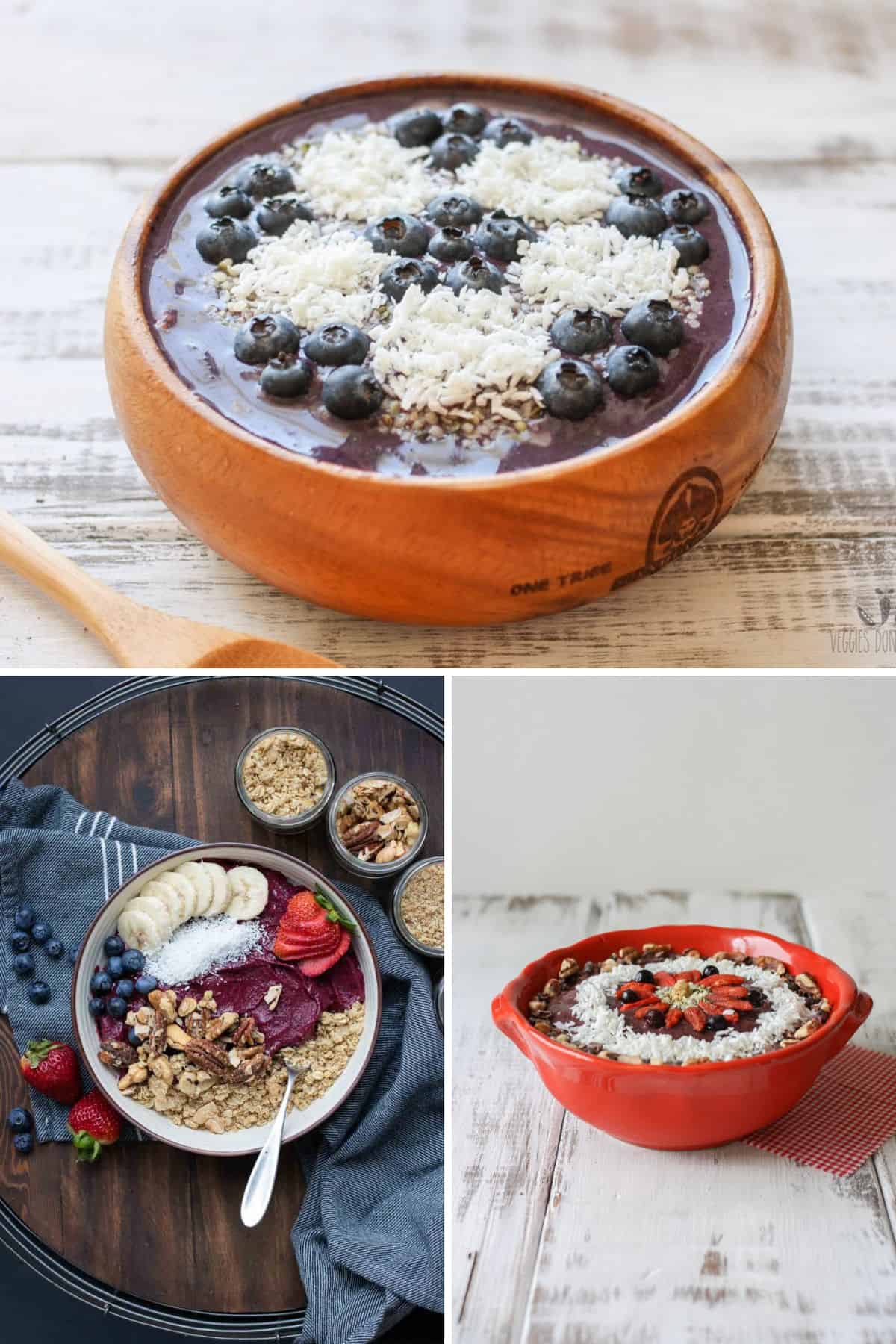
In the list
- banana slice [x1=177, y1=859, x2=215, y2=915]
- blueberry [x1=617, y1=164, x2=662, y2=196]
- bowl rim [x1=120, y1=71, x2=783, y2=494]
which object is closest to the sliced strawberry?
banana slice [x1=177, y1=859, x2=215, y2=915]

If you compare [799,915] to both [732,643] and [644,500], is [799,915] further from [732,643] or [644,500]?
[644,500]

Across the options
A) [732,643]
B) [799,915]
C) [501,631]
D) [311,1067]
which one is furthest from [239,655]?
[799,915]

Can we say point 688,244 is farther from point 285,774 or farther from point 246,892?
point 246,892

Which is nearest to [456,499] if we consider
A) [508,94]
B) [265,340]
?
[265,340]

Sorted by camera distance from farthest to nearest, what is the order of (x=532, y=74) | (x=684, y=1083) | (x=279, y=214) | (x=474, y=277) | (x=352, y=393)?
(x=532, y=74) → (x=279, y=214) → (x=474, y=277) → (x=352, y=393) → (x=684, y=1083)

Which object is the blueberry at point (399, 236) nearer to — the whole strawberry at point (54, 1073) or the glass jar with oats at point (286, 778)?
the glass jar with oats at point (286, 778)

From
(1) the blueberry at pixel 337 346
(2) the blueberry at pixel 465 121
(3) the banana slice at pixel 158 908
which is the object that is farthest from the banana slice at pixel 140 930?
(2) the blueberry at pixel 465 121
